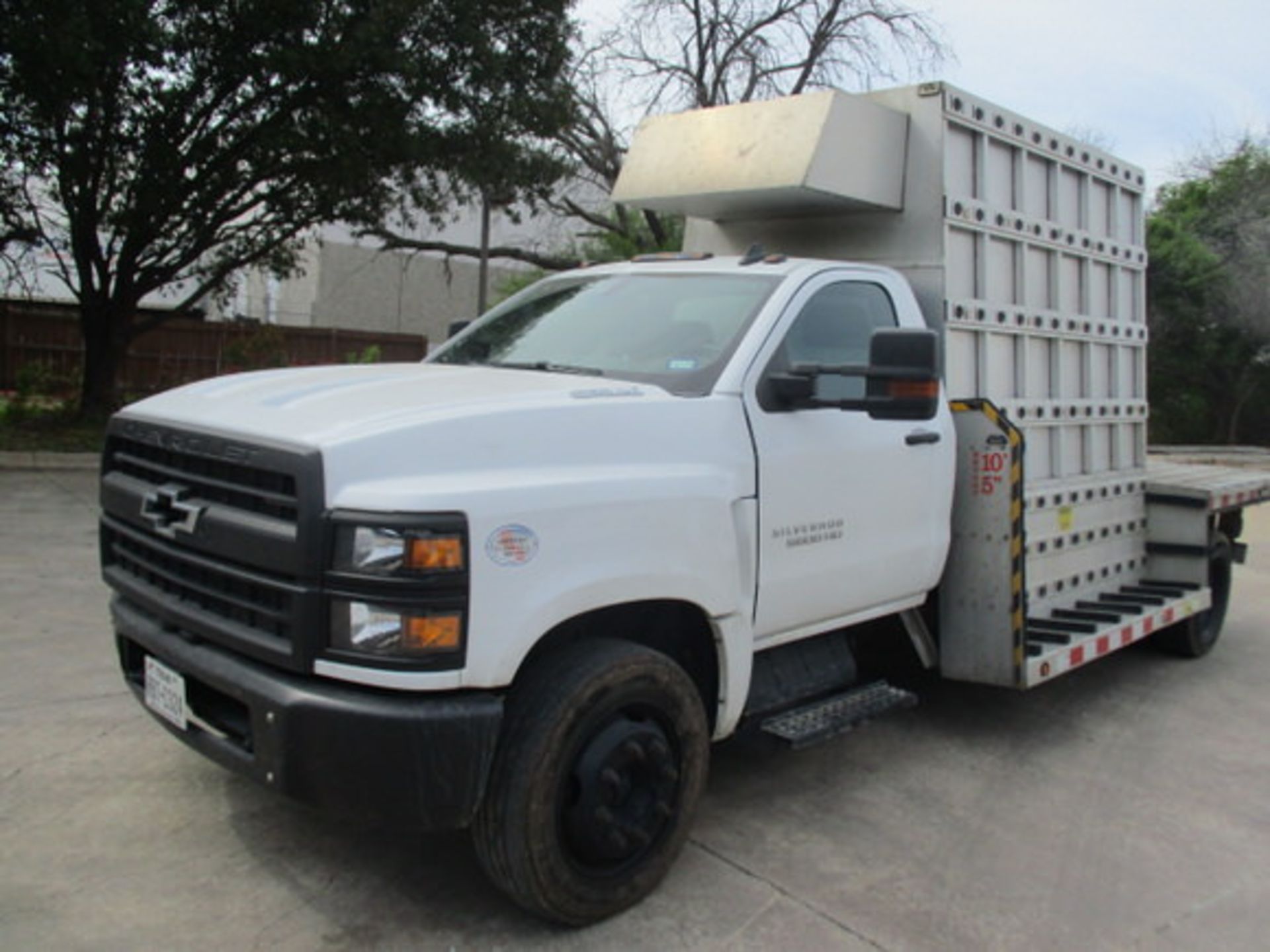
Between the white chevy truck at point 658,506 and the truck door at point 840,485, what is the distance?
0.02m

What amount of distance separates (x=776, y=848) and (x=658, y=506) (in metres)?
1.39

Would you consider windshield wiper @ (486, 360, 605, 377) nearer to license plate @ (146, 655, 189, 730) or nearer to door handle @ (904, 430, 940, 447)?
door handle @ (904, 430, 940, 447)

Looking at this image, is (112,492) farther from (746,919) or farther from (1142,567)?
(1142,567)

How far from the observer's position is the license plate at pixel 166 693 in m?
3.23

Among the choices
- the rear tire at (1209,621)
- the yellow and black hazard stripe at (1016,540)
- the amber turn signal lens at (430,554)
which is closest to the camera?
the amber turn signal lens at (430,554)

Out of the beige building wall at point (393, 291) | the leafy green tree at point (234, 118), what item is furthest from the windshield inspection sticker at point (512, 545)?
the beige building wall at point (393, 291)

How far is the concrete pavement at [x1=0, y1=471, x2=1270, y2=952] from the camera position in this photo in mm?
3209

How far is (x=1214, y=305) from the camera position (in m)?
23.1

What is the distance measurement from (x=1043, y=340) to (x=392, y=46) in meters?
9.91

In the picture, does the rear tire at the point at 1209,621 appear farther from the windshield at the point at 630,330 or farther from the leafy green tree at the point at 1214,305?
the leafy green tree at the point at 1214,305

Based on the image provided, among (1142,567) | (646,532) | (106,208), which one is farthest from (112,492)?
(106,208)

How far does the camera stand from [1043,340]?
18.0 feet

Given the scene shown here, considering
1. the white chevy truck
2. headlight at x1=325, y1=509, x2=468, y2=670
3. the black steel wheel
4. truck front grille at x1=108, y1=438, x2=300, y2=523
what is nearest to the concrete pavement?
the black steel wheel

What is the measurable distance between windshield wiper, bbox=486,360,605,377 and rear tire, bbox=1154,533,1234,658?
4.36m
